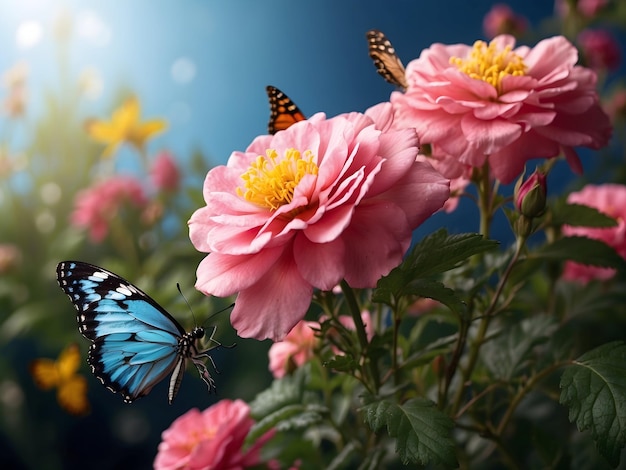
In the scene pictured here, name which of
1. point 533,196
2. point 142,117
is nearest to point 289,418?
point 533,196

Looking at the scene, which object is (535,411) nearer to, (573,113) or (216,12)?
(573,113)

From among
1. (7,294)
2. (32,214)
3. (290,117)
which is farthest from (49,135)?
(290,117)

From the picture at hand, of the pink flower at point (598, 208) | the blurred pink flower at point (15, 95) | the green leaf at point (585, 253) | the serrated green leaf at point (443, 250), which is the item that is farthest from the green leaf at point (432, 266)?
the blurred pink flower at point (15, 95)

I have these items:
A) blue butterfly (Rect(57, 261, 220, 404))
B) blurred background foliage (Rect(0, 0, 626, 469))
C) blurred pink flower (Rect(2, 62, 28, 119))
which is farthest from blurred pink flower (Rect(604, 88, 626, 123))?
blurred pink flower (Rect(2, 62, 28, 119))

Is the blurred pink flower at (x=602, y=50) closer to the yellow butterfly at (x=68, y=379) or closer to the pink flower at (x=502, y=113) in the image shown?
the pink flower at (x=502, y=113)

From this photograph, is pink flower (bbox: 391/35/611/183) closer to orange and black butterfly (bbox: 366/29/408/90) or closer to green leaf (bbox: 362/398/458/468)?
orange and black butterfly (bbox: 366/29/408/90)

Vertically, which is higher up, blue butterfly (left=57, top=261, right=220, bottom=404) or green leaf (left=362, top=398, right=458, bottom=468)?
blue butterfly (left=57, top=261, right=220, bottom=404)
